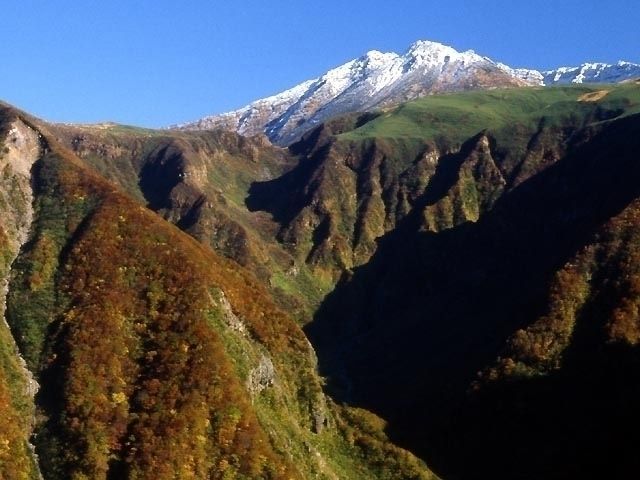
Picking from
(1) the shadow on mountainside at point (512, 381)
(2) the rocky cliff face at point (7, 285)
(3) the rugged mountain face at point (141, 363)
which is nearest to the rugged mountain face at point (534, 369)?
(1) the shadow on mountainside at point (512, 381)

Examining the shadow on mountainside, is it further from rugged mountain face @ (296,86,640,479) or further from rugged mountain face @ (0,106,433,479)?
rugged mountain face @ (0,106,433,479)

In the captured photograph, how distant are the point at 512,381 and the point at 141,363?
65206 mm

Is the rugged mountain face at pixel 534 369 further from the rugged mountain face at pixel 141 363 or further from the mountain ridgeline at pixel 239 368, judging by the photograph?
the rugged mountain face at pixel 141 363

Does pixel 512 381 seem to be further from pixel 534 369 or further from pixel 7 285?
pixel 7 285

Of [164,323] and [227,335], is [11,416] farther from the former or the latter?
[227,335]

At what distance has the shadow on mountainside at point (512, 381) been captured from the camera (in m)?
118

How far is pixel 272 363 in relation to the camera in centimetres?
11369

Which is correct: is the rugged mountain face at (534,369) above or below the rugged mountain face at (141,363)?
above

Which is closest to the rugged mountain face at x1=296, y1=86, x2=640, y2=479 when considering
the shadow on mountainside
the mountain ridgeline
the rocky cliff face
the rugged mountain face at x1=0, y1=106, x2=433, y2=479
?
the shadow on mountainside

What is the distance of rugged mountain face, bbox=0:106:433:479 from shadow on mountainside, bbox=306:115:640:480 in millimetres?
16803

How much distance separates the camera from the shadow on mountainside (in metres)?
118

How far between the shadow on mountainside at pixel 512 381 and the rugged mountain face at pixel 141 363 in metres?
16.8

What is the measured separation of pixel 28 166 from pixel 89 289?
44.2 metres

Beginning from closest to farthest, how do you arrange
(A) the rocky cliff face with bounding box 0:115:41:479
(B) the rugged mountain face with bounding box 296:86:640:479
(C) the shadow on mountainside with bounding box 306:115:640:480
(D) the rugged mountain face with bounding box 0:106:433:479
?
1. (A) the rocky cliff face with bounding box 0:115:41:479
2. (D) the rugged mountain face with bounding box 0:106:433:479
3. (C) the shadow on mountainside with bounding box 306:115:640:480
4. (B) the rugged mountain face with bounding box 296:86:640:479
